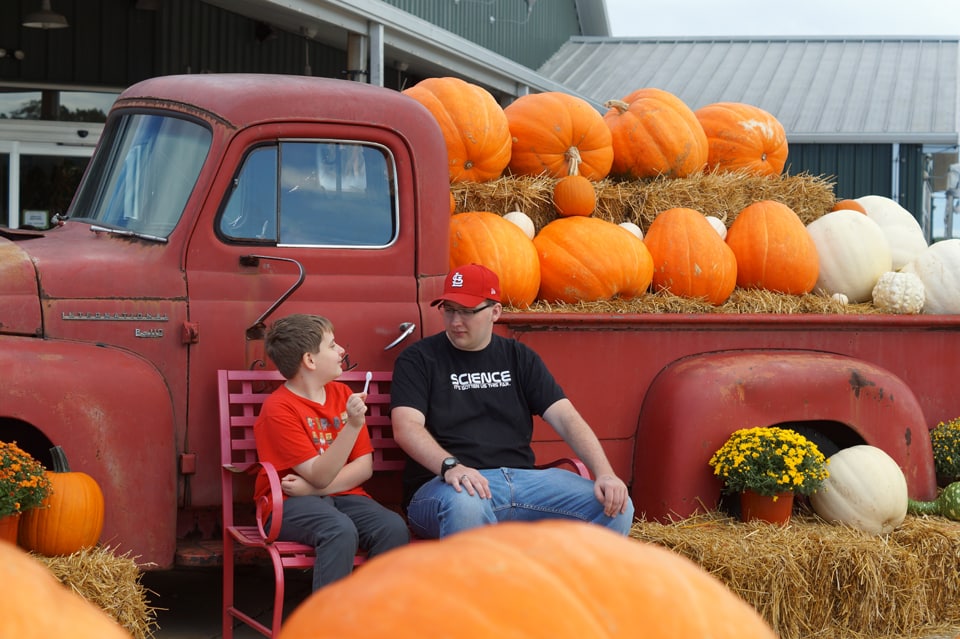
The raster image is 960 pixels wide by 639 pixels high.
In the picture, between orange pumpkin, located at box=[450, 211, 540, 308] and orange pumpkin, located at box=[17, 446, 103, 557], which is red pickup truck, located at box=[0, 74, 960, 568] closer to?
orange pumpkin, located at box=[17, 446, 103, 557]

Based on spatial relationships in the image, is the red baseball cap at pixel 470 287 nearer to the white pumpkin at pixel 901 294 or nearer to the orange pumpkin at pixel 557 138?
the orange pumpkin at pixel 557 138

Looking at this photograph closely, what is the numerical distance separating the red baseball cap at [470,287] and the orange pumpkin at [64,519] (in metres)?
1.47

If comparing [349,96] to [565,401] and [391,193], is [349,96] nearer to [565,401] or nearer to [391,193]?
[391,193]

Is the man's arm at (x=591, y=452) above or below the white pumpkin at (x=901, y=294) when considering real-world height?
below

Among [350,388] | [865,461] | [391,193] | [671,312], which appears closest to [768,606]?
[865,461]

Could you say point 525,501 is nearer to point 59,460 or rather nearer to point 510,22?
point 59,460

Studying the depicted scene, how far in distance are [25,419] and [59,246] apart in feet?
2.44

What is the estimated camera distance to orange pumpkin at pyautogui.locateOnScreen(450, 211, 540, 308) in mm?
5258

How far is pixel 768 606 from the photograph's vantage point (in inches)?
184

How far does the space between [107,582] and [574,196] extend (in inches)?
120

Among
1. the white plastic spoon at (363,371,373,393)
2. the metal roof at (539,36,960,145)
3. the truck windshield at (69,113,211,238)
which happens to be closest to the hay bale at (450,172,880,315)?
the white plastic spoon at (363,371,373,393)

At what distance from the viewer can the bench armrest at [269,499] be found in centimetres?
387

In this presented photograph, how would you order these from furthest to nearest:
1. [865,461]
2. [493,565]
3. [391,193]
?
[865,461] < [391,193] < [493,565]

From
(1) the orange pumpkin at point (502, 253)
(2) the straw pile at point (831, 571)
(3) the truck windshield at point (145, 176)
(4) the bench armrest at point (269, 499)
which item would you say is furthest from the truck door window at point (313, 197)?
(2) the straw pile at point (831, 571)
